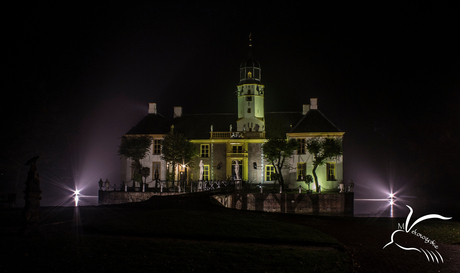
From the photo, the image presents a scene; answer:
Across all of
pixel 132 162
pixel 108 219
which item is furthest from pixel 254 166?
pixel 108 219

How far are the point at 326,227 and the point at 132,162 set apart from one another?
2941cm

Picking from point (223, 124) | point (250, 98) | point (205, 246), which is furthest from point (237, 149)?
point (205, 246)

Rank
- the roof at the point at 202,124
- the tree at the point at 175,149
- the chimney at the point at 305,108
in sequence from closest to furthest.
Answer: the tree at the point at 175,149 < the chimney at the point at 305,108 < the roof at the point at 202,124

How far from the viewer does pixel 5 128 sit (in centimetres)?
3794

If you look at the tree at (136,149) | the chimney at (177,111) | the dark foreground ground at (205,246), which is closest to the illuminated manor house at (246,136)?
the chimney at (177,111)

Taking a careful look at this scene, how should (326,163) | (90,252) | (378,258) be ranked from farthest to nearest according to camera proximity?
(326,163) → (378,258) → (90,252)

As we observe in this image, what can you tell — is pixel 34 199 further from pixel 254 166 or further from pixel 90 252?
pixel 254 166

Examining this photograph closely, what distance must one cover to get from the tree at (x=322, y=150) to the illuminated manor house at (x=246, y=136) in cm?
151

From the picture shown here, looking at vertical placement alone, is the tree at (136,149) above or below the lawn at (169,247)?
above

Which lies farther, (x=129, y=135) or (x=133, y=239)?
(x=129, y=135)

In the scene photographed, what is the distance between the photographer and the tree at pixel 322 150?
115 ft

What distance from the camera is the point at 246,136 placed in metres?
41.2

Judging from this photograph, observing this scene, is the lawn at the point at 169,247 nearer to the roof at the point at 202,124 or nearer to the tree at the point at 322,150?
the tree at the point at 322,150

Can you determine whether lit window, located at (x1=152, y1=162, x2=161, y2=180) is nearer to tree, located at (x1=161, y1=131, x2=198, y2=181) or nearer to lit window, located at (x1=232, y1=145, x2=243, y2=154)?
tree, located at (x1=161, y1=131, x2=198, y2=181)
